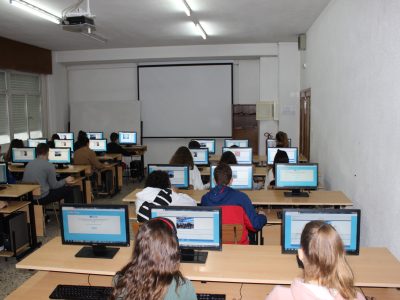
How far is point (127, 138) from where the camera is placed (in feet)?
34.5

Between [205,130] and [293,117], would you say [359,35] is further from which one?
[205,130]

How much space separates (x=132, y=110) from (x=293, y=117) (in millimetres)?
4348

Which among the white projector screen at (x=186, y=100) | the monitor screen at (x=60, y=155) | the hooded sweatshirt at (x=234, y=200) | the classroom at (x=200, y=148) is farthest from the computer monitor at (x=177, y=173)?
the white projector screen at (x=186, y=100)

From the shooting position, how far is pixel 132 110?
11.2 meters

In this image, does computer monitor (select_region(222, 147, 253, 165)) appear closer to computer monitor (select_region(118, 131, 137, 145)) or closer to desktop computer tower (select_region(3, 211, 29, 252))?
desktop computer tower (select_region(3, 211, 29, 252))

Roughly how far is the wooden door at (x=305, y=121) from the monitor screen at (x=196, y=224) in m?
5.56

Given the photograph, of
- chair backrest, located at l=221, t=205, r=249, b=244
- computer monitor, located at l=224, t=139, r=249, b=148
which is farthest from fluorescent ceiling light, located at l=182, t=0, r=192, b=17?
chair backrest, located at l=221, t=205, r=249, b=244

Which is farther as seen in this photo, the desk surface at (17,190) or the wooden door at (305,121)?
the wooden door at (305,121)

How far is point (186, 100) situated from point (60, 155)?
4.33m

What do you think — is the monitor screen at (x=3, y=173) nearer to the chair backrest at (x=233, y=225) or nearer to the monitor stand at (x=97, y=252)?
the monitor stand at (x=97, y=252)

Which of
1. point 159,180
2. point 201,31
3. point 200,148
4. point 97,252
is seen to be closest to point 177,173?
point 159,180

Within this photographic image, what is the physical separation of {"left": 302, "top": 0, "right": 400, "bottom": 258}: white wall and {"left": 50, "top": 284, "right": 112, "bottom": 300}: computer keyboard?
224 centimetres

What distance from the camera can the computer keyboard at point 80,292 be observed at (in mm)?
2684

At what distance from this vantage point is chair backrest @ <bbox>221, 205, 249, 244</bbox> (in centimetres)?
339
